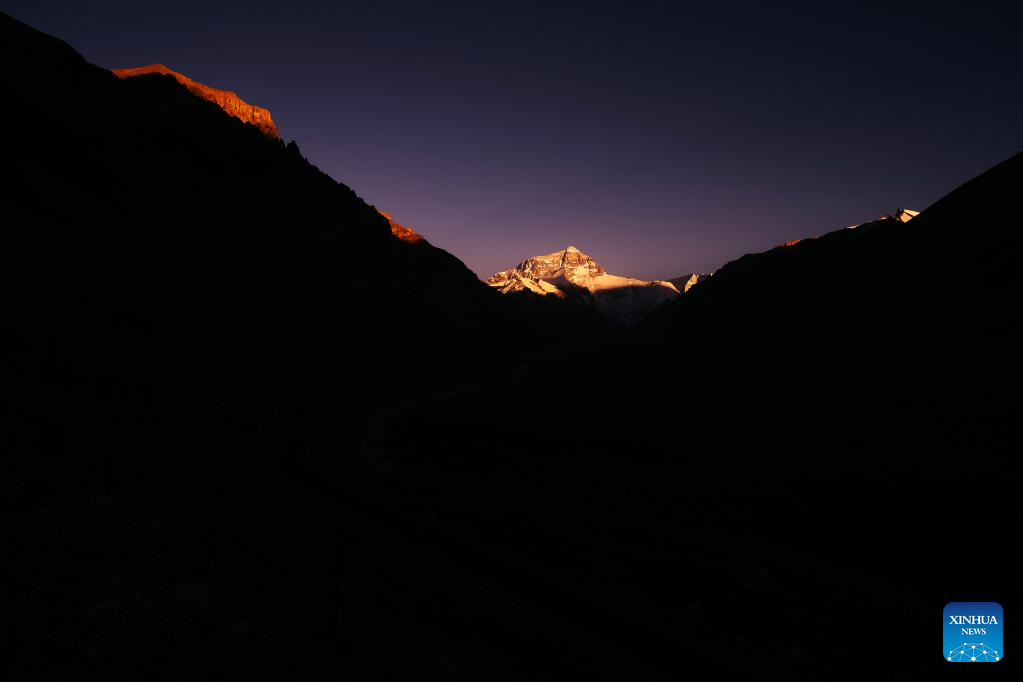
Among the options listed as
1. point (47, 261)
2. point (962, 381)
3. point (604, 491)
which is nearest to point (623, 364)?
point (962, 381)

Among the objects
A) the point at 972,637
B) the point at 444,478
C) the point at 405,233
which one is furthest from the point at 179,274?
the point at 405,233

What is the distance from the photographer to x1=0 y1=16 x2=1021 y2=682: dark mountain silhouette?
10.5m

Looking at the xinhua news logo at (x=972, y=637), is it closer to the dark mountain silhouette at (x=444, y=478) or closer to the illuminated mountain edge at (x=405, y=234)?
the dark mountain silhouette at (x=444, y=478)

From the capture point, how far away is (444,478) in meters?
28.7

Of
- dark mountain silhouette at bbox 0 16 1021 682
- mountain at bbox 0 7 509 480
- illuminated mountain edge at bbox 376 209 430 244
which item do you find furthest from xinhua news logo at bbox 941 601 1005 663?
illuminated mountain edge at bbox 376 209 430 244

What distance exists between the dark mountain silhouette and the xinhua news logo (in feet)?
2.46

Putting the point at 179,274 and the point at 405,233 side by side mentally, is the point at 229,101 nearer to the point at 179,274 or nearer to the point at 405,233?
the point at 405,233

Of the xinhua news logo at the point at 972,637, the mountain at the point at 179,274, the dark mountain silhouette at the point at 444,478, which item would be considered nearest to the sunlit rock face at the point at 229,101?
the mountain at the point at 179,274

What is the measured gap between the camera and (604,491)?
26797 mm

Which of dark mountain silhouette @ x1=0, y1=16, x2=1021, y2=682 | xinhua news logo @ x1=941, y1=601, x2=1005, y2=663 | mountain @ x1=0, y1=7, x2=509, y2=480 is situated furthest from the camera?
mountain @ x1=0, y1=7, x2=509, y2=480

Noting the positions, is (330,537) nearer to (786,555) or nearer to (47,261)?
(786,555)

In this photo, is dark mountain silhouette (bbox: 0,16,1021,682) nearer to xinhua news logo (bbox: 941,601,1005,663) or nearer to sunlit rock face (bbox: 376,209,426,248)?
xinhua news logo (bbox: 941,601,1005,663)

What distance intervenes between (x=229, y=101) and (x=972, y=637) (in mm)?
205210

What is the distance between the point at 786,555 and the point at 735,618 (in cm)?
594
